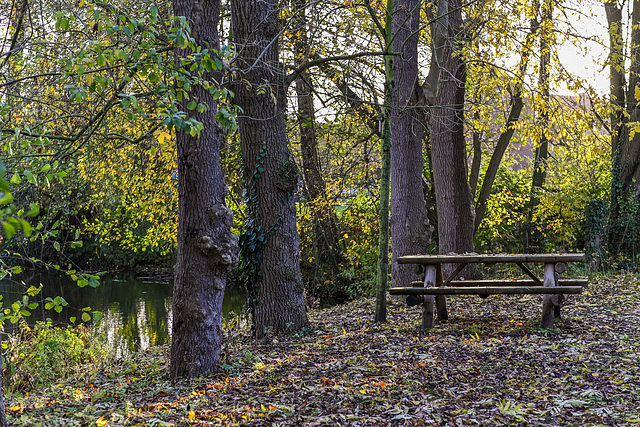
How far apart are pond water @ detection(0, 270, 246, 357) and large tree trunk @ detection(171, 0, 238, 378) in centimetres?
450

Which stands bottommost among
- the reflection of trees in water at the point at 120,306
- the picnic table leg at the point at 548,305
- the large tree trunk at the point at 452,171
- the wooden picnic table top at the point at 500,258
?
the reflection of trees in water at the point at 120,306

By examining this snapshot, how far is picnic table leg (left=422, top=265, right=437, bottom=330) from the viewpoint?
702cm

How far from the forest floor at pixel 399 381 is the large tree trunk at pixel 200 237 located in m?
0.39

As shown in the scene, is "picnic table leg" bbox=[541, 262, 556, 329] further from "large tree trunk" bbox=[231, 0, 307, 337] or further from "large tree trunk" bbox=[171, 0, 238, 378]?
"large tree trunk" bbox=[171, 0, 238, 378]

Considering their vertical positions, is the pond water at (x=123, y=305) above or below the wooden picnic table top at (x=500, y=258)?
below

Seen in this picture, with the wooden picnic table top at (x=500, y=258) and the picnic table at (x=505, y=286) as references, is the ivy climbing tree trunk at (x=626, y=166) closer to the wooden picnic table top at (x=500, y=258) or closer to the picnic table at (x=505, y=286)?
the picnic table at (x=505, y=286)

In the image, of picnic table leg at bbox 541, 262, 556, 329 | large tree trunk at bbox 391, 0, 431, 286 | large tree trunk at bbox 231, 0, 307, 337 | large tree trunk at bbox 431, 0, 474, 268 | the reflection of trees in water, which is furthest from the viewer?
the reflection of trees in water

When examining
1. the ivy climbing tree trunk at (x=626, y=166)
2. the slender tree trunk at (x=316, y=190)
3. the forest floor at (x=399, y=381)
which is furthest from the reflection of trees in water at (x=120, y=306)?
the ivy climbing tree trunk at (x=626, y=166)

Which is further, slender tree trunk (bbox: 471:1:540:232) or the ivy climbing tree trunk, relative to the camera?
the ivy climbing tree trunk

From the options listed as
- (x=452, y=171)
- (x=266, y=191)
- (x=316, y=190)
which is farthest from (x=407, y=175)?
(x=316, y=190)

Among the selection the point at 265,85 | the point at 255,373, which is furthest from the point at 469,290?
the point at 265,85

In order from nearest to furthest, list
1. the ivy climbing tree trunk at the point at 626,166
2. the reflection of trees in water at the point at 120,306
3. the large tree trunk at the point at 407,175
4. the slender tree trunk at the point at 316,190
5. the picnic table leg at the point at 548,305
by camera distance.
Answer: the picnic table leg at the point at 548,305 < the large tree trunk at the point at 407,175 < the reflection of trees in water at the point at 120,306 < the slender tree trunk at the point at 316,190 < the ivy climbing tree trunk at the point at 626,166

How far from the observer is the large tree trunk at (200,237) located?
5.98m

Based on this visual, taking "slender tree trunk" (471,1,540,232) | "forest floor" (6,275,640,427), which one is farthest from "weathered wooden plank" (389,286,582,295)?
"slender tree trunk" (471,1,540,232)
